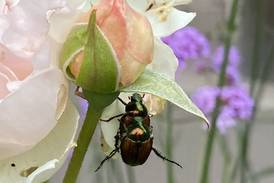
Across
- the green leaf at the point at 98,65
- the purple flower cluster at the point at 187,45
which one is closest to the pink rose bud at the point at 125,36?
the green leaf at the point at 98,65

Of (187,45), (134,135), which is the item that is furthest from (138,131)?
(187,45)

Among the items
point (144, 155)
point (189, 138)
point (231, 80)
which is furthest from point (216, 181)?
point (144, 155)

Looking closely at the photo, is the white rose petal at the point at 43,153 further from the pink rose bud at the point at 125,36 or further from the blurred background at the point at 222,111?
the blurred background at the point at 222,111

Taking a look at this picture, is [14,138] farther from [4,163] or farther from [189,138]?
[189,138]

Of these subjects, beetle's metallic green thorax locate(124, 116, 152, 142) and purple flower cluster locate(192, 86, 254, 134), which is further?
purple flower cluster locate(192, 86, 254, 134)

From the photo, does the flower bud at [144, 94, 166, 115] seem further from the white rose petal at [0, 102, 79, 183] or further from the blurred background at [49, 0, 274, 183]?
the blurred background at [49, 0, 274, 183]

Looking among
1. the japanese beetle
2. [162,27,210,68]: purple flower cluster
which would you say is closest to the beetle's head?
the japanese beetle
